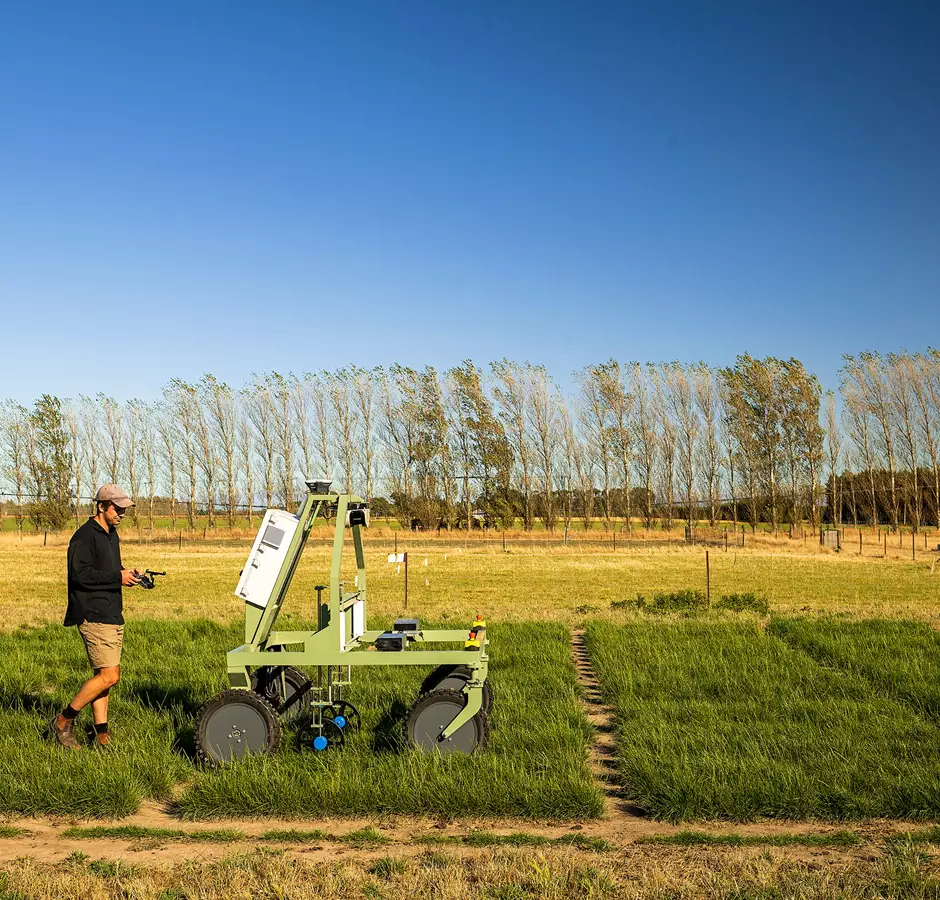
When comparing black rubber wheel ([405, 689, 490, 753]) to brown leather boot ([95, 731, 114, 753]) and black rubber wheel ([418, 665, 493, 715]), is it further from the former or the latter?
brown leather boot ([95, 731, 114, 753])

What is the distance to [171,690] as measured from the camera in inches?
447

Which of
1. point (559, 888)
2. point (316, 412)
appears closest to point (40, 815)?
point (559, 888)

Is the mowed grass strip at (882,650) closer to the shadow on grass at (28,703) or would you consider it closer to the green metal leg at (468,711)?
the green metal leg at (468,711)

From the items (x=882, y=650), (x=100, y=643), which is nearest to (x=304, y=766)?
(x=100, y=643)

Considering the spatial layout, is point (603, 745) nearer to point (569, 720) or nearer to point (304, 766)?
point (569, 720)

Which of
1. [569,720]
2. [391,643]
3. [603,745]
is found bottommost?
[603,745]

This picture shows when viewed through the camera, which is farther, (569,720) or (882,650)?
(882,650)

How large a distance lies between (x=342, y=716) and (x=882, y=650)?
30.4ft

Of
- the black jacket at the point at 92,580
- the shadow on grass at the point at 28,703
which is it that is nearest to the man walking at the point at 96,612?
the black jacket at the point at 92,580

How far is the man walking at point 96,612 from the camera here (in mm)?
8445

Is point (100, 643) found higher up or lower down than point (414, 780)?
higher up

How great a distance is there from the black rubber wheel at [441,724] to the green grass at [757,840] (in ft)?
6.51

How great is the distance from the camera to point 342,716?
8.77 meters

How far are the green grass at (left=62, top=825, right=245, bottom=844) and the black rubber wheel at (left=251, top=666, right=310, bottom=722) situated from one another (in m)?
1.96
